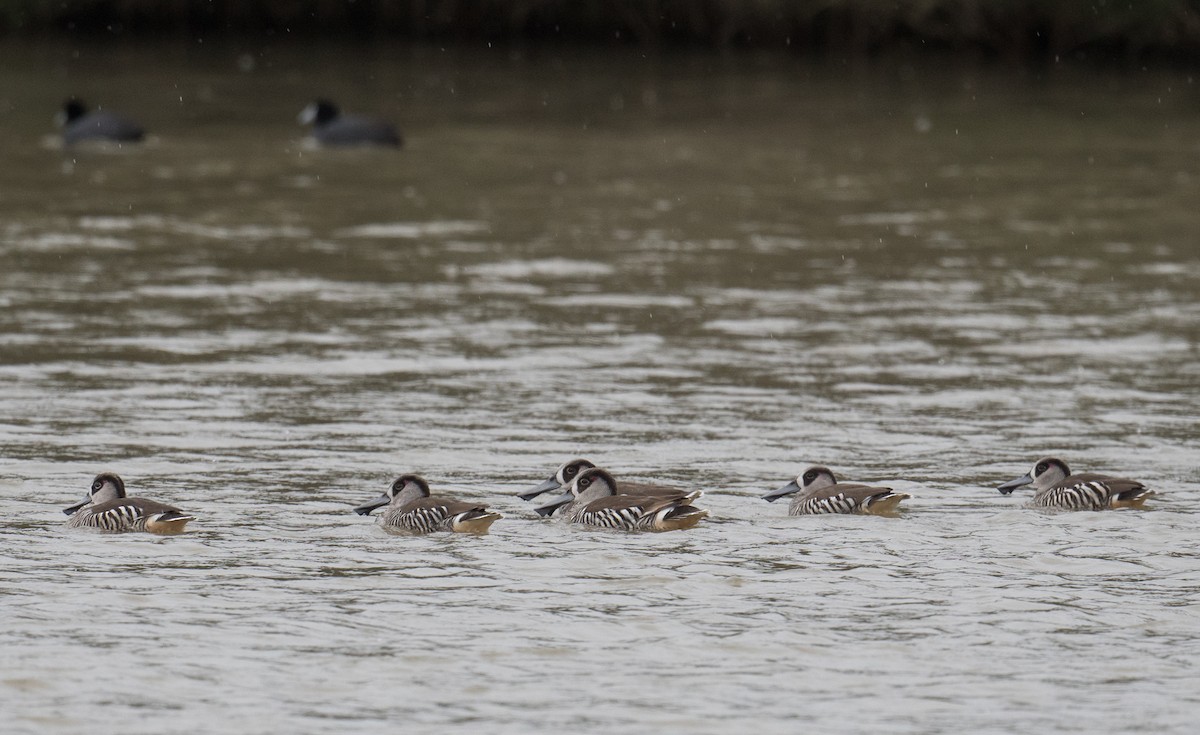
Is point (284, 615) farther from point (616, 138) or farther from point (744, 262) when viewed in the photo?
point (616, 138)

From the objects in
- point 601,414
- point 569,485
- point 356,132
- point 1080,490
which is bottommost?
point 1080,490

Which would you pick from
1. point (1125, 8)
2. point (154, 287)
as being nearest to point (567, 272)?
point (154, 287)

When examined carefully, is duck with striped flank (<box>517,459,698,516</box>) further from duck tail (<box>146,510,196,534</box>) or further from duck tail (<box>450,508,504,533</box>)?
duck tail (<box>146,510,196,534</box>)

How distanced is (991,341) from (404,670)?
1015cm

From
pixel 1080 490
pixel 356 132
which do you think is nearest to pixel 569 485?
pixel 1080 490

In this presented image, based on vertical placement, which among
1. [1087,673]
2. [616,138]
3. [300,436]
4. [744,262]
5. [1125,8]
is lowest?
[1087,673]

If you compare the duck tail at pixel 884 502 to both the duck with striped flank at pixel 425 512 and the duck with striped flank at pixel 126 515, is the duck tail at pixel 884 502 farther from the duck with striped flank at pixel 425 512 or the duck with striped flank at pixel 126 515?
the duck with striped flank at pixel 126 515

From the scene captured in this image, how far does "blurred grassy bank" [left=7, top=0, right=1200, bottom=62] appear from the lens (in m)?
45.6

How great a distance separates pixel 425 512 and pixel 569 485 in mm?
878

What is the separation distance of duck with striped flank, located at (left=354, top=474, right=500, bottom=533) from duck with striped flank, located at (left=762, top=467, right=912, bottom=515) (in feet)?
5.61

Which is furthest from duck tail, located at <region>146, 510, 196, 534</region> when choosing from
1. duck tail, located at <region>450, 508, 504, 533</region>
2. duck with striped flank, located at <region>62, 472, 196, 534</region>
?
duck tail, located at <region>450, 508, 504, 533</region>

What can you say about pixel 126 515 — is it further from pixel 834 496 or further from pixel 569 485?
pixel 834 496

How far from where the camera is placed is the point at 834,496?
38.3ft

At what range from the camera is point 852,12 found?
155ft
